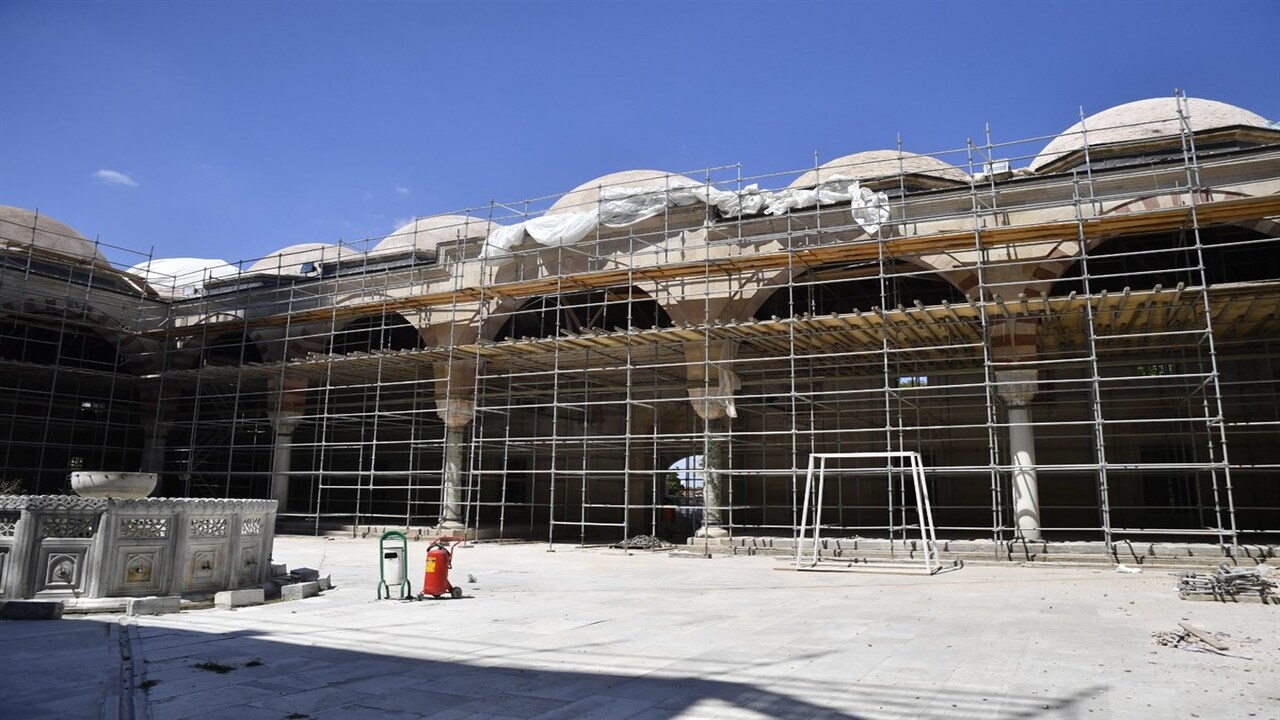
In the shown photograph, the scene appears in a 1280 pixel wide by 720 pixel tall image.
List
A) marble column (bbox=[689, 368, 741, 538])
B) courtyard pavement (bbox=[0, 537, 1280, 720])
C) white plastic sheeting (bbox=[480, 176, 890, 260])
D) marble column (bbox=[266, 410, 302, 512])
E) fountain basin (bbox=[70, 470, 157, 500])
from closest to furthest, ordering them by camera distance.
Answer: courtyard pavement (bbox=[0, 537, 1280, 720]) → fountain basin (bbox=[70, 470, 157, 500]) → white plastic sheeting (bbox=[480, 176, 890, 260]) → marble column (bbox=[689, 368, 741, 538]) → marble column (bbox=[266, 410, 302, 512])

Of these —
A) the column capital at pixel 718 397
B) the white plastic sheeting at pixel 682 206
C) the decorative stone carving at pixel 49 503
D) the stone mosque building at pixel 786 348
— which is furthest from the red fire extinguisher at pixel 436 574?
the white plastic sheeting at pixel 682 206

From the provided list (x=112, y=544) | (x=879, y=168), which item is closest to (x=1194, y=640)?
(x=112, y=544)

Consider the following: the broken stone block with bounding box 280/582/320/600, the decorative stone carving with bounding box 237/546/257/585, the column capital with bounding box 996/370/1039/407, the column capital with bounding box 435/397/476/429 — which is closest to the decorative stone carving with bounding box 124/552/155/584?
the decorative stone carving with bounding box 237/546/257/585

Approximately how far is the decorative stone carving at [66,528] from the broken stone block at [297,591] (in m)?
1.96

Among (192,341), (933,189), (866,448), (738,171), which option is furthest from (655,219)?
(192,341)

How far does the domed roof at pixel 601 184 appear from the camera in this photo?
2189 cm

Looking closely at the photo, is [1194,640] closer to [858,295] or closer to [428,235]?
[858,295]

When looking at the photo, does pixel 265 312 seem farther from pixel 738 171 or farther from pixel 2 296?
pixel 738 171

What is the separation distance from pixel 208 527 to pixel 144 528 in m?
0.63

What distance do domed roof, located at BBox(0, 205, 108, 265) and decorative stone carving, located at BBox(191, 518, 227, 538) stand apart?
19.3m

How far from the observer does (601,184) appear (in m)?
23.7

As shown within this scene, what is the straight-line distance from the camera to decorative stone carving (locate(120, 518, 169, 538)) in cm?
815

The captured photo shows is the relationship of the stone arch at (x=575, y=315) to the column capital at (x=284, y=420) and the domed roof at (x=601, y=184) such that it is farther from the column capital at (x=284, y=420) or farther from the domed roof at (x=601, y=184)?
the column capital at (x=284, y=420)

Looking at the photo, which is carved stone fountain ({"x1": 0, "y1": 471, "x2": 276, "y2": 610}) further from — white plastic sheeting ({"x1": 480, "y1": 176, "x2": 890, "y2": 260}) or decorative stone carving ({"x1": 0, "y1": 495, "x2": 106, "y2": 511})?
white plastic sheeting ({"x1": 480, "y1": 176, "x2": 890, "y2": 260})
